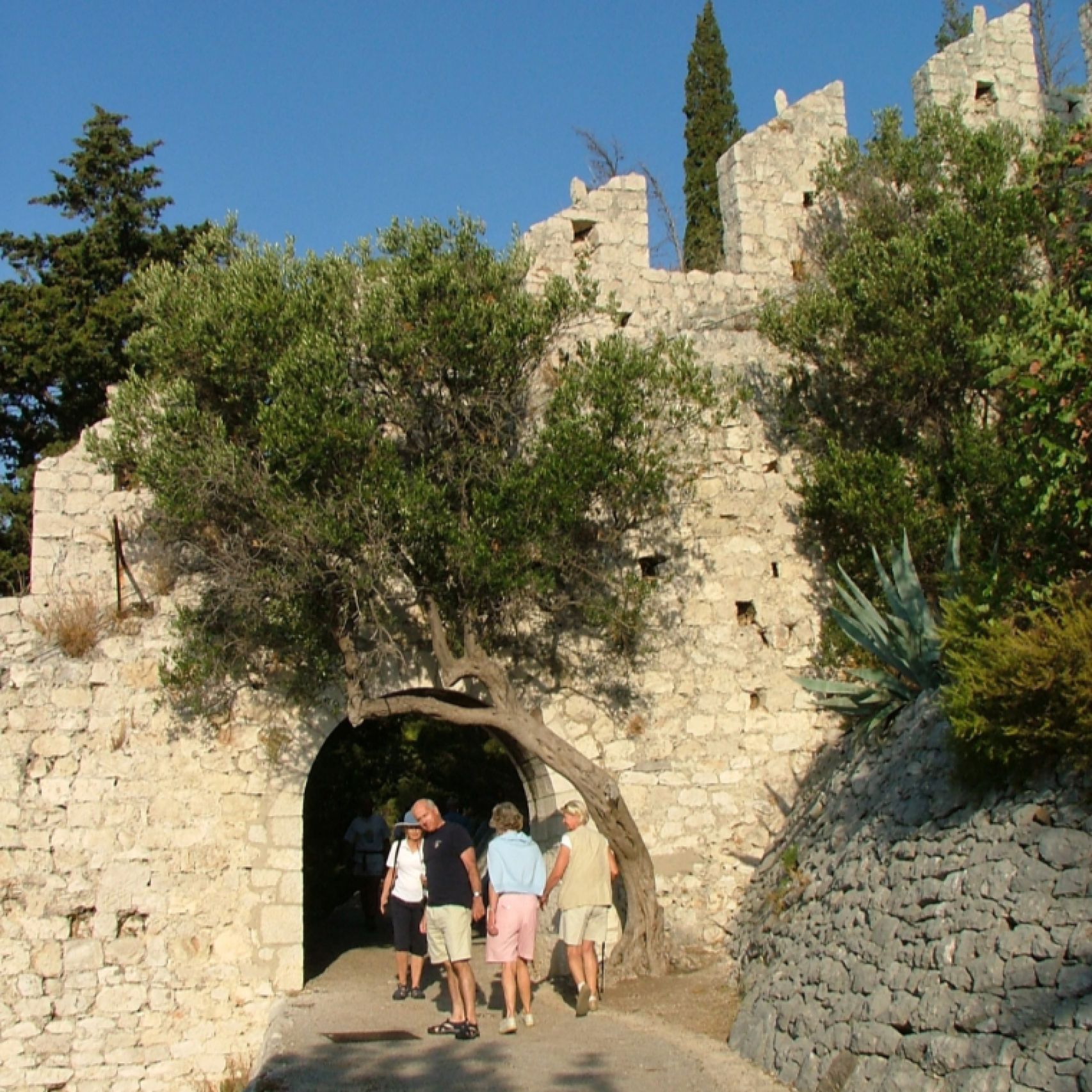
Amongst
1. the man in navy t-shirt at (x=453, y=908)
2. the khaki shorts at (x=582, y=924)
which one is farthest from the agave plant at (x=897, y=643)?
the man in navy t-shirt at (x=453, y=908)

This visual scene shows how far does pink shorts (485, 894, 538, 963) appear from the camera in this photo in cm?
823

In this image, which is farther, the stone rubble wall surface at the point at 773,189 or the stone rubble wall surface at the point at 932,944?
the stone rubble wall surface at the point at 773,189

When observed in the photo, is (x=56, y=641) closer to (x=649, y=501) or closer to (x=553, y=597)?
(x=553, y=597)

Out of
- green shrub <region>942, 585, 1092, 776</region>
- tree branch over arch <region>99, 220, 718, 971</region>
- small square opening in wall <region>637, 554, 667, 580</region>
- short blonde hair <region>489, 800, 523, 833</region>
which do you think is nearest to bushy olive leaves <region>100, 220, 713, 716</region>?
tree branch over arch <region>99, 220, 718, 971</region>

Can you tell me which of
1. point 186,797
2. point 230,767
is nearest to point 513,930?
point 230,767

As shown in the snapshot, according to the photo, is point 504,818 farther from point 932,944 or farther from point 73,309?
Answer: point 73,309

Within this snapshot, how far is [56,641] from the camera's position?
10234 mm

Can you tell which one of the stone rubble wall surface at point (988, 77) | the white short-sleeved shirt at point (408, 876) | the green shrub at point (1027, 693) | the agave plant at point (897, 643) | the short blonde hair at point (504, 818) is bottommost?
the white short-sleeved shirt at point (408, 876)

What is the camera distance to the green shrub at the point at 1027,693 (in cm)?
602

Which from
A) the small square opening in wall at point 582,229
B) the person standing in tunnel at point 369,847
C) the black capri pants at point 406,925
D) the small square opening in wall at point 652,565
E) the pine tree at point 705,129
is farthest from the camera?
the pine tree at point 705,129

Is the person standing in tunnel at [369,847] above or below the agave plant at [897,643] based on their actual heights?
below

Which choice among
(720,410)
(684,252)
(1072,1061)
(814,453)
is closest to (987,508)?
(814,453)

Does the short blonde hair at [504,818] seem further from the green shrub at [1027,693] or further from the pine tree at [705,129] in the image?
the pine tree at [705,129]

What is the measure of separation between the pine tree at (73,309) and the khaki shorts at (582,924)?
8.62m
